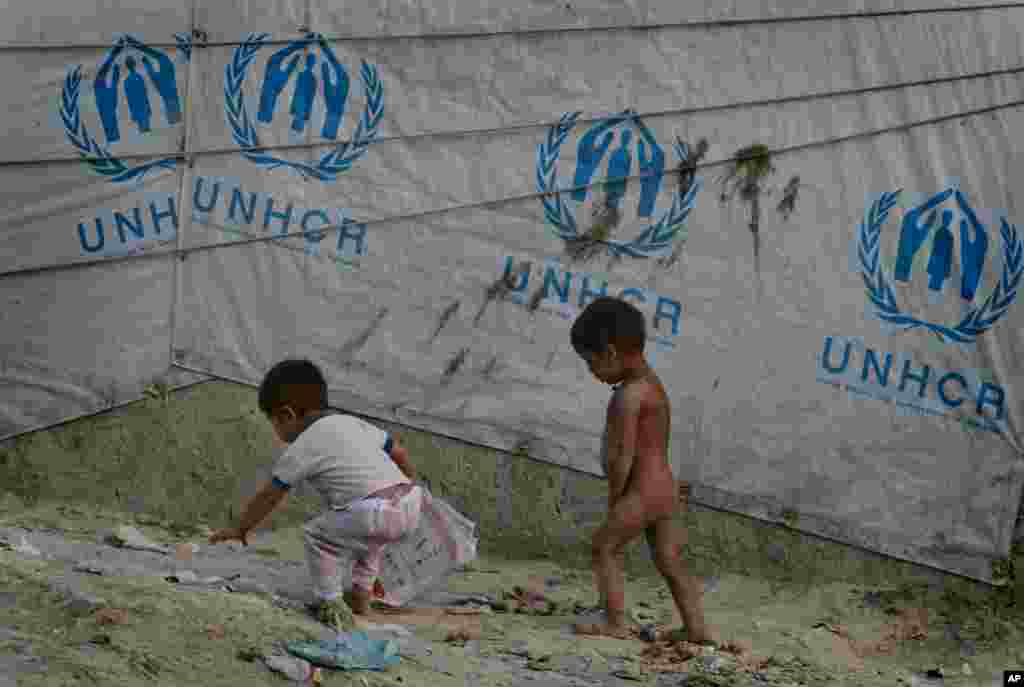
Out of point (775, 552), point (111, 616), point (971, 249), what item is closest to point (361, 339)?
point (775, 552)

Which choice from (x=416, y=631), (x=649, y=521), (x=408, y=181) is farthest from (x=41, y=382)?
(x=649, y=521)

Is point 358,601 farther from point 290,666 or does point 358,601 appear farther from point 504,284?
point 504,284

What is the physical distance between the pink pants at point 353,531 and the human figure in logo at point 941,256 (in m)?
2.11

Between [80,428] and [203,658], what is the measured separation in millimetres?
2567

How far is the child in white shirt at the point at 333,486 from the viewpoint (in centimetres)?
504

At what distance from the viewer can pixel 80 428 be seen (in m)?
6.50

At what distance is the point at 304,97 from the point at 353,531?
Answer: 203 centimetres

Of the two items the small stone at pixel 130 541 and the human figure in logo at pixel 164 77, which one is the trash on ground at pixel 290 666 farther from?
the human figure in logo at pixel 164 77

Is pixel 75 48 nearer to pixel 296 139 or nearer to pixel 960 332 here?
pixel 296 139

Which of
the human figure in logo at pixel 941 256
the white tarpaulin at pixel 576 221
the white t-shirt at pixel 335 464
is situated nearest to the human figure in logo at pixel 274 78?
the white tarpaulin at pixel 576 221

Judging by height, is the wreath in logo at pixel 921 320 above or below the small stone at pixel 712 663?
above

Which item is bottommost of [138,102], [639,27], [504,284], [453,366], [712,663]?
[712,663]

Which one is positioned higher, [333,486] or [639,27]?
[639,27]

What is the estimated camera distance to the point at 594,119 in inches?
247
